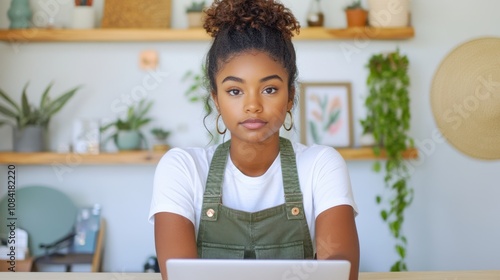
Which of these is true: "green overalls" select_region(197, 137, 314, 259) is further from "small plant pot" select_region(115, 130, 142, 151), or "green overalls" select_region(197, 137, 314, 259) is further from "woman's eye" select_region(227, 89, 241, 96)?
"small plant pot" select_region(115, 130, 142, 151)

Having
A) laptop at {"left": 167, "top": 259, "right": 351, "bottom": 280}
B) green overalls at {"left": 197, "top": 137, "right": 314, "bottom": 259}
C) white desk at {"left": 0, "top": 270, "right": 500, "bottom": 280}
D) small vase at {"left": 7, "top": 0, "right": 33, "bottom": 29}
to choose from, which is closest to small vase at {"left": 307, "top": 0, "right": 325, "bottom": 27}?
small vase at {"left": 7, "top": 0, "right": 33, "bottom": 29}

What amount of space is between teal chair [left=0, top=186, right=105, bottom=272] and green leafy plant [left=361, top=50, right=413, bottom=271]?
1.53 metres

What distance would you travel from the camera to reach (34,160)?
3.54 meters

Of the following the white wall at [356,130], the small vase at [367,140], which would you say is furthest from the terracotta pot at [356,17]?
the small vase at [367,140]

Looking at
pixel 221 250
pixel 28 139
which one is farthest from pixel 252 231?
pixel 28 139

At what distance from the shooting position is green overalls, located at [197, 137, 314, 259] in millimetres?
1594

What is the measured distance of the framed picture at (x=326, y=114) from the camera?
374 centimetres

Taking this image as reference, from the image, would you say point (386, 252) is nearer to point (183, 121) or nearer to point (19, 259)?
point (183, 121)

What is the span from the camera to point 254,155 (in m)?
1.65

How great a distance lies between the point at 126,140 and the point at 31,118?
0.50 m

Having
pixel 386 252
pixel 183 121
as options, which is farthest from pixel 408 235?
pixel 183 121

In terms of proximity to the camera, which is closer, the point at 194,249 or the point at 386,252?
the point at 194,249

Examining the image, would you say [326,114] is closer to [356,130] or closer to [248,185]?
[356,130]

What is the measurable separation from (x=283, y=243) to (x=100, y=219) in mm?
2300
